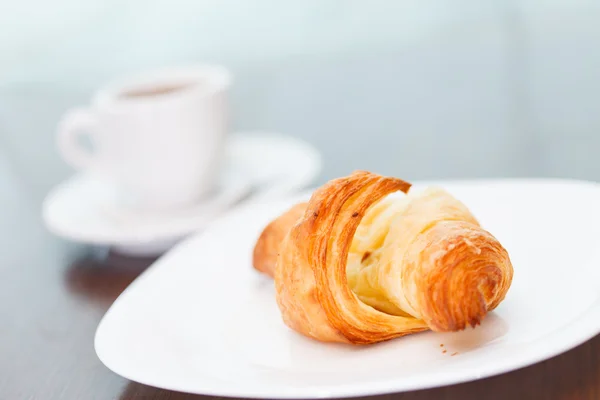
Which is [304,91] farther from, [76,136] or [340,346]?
[340,346]

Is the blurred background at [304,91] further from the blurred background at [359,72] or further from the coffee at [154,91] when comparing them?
the coffee at [154,91]

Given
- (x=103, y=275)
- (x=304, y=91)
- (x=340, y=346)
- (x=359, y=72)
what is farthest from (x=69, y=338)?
(x=359, y=72)

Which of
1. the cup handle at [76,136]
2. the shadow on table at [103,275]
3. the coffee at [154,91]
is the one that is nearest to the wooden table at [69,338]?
the shadow on table at [103,275]

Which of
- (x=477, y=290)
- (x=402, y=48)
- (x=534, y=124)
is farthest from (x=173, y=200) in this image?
(x=402, y=48)

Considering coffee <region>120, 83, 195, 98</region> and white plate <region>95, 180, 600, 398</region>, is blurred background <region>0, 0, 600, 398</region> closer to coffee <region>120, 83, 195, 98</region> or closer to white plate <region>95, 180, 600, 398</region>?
white plate <region>95, 180, 600, 398</region>

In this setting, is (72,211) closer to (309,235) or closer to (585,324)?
(309,235)

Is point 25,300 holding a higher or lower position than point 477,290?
lower
